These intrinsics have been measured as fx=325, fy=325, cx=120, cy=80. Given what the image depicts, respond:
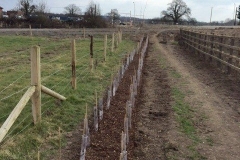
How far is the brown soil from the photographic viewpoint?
4746mm

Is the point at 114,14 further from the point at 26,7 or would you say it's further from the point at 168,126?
the point at 168,126

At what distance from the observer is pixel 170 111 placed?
6.82 m

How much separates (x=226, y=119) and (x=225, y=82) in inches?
160

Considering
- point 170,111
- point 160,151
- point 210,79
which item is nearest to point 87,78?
point 170,111

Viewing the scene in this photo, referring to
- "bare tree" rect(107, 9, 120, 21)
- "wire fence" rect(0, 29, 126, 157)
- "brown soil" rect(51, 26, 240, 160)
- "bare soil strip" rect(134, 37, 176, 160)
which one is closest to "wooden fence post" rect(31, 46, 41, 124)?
"wire fence" rect(0, 29, 126, 157)

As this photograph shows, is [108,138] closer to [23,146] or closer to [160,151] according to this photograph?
[160,151]

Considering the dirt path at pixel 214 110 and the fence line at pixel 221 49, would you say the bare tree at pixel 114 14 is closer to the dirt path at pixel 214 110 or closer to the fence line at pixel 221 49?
the fence line at pixel 221 49

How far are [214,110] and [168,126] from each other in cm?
164

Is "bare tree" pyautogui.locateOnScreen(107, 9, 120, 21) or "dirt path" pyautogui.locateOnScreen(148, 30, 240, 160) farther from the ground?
"bare tree" pyautogui.locateOnScreen(107, 9, 120, 21)

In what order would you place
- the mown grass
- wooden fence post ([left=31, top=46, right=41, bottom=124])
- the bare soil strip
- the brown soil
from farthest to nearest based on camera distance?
1. wooden fence post ([left=31, top=46, right=41, bottom=124])
2. the bare soil strip
3. the brown soil
4. the mown grass

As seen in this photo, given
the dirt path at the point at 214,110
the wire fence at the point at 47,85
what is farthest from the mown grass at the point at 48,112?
the dirt path at the point at 214,110

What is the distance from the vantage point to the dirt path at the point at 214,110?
199 inches

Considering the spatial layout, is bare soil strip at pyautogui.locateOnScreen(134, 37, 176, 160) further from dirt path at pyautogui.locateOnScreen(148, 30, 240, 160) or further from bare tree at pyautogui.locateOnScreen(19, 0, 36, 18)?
bare tree at pyautogui.locateOnScreen(19, 0, 36, 18)

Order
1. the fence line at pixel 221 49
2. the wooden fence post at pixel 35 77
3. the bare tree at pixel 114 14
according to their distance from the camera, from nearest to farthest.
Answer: the wooden fence post at pixel 35 77 < the fence line at pixel 221 49 < the bare tree at pixel 114 14
